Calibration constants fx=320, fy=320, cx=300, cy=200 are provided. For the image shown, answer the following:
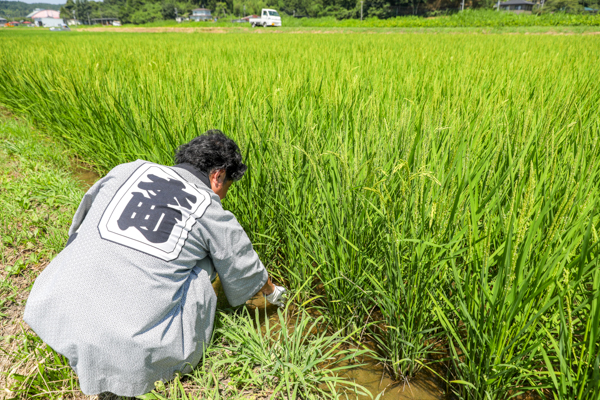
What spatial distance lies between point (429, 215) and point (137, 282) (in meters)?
1.00

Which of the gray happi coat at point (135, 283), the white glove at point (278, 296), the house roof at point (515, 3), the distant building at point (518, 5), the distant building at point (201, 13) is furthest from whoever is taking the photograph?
the distant building at point (201, 13)

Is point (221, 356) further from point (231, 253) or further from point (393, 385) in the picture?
point (393, 385)

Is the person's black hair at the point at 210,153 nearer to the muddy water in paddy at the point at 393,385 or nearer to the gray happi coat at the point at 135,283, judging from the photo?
the gray happi coat at the point at 135,283

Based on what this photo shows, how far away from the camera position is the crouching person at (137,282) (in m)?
1.05

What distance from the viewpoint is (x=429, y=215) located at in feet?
3.43

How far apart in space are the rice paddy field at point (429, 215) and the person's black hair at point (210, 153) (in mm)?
166

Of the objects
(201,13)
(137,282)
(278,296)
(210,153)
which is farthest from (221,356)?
(201,13)

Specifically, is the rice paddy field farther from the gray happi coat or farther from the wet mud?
the gray happi coat

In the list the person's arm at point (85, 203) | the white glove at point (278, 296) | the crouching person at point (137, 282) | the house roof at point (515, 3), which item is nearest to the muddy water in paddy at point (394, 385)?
the white glove at point (278, 296)

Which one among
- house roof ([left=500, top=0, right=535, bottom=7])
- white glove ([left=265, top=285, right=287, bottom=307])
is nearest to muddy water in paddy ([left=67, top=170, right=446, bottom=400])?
white glove ([left=265, top=285, right=287, bottom=307])

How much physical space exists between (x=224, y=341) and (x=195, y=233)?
55 cm

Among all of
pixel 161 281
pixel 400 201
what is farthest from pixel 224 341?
pixel 400 201

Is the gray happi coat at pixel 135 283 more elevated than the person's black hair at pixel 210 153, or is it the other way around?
the person's black hair at pixel 210 153

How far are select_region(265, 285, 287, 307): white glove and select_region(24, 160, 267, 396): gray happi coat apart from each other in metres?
0.36
